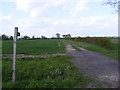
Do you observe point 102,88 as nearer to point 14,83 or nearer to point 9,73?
point 14,83

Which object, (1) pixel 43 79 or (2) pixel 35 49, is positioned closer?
(1) pixel 43 79

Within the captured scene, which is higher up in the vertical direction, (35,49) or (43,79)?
(35,49)

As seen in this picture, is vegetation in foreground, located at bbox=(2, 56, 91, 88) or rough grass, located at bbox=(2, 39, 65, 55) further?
rough grass, located at bbox=(2, 39, 65, 55)

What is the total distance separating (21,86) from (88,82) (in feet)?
Answer: 6.99

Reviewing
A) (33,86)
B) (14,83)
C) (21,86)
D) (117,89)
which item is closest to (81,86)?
(117,89)

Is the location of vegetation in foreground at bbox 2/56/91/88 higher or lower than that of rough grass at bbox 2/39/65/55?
lower

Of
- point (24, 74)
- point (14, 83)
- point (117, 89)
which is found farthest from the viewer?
point (24, 74)

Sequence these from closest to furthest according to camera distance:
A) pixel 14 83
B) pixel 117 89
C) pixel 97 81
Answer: pixel 117 89, pixel 14 83, pixel 97 81

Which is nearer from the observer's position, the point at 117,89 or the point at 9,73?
the point at 117,89

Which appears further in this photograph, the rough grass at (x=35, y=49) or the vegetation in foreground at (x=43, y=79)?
the rough grass at (x=35, y=49)

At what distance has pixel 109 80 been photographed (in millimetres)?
4789

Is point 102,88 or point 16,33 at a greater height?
point 16,33

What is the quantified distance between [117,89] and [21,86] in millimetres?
2841

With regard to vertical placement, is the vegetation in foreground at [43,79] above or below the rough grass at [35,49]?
below
